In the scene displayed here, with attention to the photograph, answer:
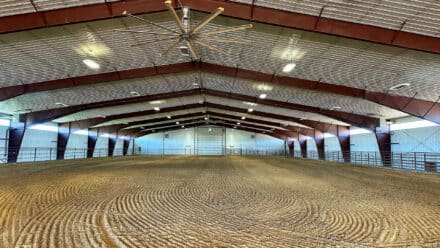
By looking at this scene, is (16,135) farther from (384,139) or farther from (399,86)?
(384,139)

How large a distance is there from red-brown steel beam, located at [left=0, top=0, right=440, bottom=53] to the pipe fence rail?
6891 mm

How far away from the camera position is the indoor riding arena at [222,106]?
260cm

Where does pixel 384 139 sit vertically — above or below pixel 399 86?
below

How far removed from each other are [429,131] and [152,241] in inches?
611

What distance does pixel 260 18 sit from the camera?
657 centimetres

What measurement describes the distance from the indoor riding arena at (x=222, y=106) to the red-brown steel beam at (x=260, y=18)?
0.02m

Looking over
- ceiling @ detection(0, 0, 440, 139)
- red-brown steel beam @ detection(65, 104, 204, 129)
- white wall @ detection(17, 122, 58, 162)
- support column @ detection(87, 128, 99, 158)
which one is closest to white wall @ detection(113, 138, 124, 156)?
support column @ detection(87, 128, 99, 158)

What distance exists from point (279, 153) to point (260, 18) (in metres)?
27.3

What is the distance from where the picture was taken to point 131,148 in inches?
1275

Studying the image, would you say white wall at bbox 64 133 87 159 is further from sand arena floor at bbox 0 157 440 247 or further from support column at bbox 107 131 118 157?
sand arena floor at bbox 0 157 440 247

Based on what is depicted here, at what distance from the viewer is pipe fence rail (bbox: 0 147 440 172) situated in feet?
43.8

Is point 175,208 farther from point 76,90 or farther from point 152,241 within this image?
point 76,90

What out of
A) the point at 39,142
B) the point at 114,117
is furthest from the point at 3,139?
the point at 114,117

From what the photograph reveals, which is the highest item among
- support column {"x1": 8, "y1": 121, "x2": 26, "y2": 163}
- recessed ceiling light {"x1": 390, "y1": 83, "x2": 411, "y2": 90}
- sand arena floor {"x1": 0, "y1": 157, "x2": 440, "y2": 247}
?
recessed ceiling light {"x1": 390, "y1": 83, "x2": 411, "y2": 90}
